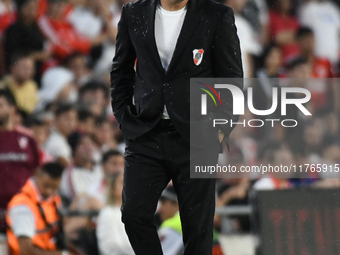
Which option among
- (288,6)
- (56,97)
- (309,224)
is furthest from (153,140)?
(288,6)

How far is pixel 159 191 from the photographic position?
90.8 inches

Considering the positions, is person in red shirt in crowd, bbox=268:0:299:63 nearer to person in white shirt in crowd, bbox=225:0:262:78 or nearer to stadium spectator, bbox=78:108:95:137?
person in white shirt in crowd, bbox=225:0:262:78

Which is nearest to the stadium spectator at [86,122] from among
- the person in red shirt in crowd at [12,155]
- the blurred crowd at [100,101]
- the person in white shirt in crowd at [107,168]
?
the blurred crowd at [100,101]

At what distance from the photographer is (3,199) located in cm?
430

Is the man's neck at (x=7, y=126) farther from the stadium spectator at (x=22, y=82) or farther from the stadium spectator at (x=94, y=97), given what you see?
the stadium spectator at (x=94, y=97)

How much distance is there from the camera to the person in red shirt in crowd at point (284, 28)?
6234 millimetres

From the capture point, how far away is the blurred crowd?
14.8ft

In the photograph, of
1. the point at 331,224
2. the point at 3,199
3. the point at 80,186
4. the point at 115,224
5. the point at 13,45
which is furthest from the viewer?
the point at 13,45

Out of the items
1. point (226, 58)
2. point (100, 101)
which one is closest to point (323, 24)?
point (100, 101)

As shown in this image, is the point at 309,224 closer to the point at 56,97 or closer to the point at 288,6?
the point at 56,97

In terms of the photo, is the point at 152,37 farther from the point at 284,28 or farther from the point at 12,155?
the point at 284,28

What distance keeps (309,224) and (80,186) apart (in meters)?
2.22

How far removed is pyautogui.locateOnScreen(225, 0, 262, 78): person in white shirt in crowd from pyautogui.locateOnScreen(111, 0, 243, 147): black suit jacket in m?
3.64

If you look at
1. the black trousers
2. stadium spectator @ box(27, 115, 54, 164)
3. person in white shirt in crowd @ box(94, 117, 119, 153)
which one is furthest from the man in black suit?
person in white shirt in crowd @ box(94, 117, 119, 153)
